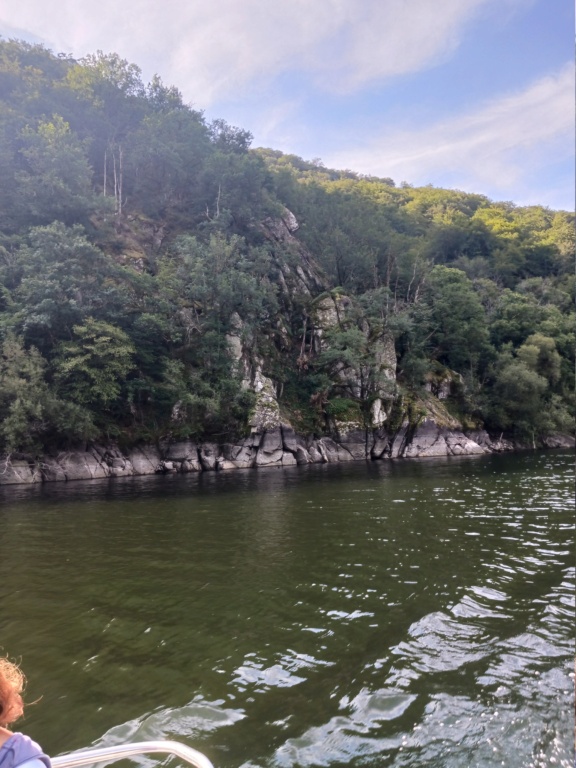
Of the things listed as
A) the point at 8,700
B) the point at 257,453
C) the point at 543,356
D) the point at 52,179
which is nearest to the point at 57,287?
the point at 52,179

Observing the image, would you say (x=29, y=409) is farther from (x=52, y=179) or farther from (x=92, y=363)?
(x=52, y=179)

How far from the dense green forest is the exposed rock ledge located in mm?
1196

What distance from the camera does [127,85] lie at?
174ft

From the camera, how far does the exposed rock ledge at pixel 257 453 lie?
2806 centimetres

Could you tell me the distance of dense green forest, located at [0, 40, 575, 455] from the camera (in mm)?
28797

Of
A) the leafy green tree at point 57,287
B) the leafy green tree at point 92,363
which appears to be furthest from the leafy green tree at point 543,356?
the leafy green tree at point 57,287

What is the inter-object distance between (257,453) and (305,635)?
2780 centimetres

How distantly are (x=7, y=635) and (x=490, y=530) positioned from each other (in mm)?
11282

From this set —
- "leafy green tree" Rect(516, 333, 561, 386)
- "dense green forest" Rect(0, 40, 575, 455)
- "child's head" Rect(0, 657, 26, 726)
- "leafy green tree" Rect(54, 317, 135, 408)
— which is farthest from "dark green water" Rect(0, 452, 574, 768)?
"leafy green tree" Rect(516, 333, 561, 386)

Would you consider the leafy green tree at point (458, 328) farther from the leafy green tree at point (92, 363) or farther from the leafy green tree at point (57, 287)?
the leafy green tree at point (57, 287)

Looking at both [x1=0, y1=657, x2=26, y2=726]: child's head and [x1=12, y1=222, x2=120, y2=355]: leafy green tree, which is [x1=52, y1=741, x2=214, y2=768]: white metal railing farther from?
[x1=12, y1=222, x2=120, y2=355]: leafy green tree

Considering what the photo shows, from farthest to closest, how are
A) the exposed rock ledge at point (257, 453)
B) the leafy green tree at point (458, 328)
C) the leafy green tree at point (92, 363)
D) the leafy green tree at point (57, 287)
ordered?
1. the leafy green tree at point (458, 328)
2. the exposed rock ledge at point (257, 453)
3. the leafy green tree at point (57, 287)
4. the leafy green tree at point (92, 363)

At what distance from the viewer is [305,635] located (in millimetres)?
6734

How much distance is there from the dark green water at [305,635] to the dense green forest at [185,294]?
1701 centimetres
